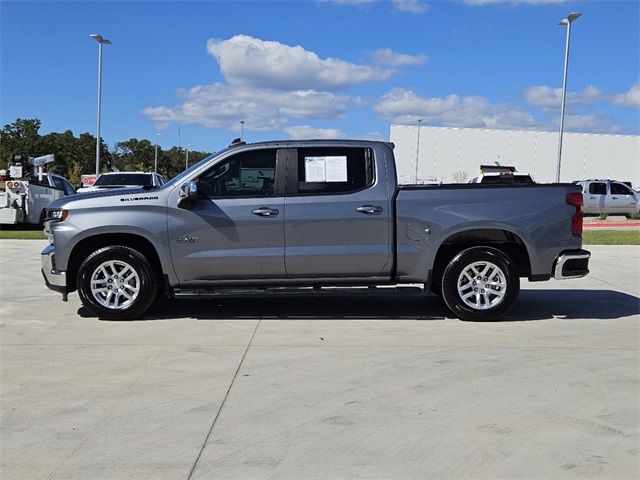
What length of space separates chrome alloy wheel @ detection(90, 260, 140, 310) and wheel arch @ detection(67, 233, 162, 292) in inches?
9.9

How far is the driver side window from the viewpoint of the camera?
297 inches

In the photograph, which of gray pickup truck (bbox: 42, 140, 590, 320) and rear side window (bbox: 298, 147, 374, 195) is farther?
rear side window (bbox: 298, 147, 374, 195)

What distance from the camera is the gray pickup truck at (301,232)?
7430 millimetres

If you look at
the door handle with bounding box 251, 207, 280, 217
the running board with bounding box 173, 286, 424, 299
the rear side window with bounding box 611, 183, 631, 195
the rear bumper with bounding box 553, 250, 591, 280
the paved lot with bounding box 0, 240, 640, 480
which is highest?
the rear side window with bounding box 611, 183, 631, 195

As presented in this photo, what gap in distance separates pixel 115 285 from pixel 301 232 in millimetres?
2134

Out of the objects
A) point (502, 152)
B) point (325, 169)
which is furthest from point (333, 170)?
point (502, 152)

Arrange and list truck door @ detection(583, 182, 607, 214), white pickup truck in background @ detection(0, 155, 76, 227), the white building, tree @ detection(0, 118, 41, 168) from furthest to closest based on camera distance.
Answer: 1. the white building
2. tree @ detection(0, 118, 41, 168)
3. truck door @ detection(583, 182, 607, 214)
4. white pickup truck in background @ detection(0, 155, 76, 227)

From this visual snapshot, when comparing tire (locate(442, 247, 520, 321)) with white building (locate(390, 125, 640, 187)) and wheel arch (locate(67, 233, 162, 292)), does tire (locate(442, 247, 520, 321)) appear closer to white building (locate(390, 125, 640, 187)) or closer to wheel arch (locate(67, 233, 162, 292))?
wheel arch (locate(67, 233, 162, 292))

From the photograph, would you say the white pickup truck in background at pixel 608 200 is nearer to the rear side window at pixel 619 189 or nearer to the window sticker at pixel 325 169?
the rear side window at pixel 619 189

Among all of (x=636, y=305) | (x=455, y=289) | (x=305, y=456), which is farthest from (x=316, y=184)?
(x=636, y=305)

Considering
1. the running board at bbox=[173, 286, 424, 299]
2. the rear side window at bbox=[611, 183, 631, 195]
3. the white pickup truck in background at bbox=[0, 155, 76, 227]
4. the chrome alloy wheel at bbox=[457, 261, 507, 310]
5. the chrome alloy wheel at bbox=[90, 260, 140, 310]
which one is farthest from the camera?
the rear side window at bbox=[611, 183, 631, 195]

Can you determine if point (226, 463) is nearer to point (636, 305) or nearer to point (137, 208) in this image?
point (137, 208)

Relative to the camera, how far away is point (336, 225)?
7426mm

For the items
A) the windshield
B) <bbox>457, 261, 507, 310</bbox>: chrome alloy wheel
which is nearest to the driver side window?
<bbox>457, 261, 507, 310</bbox>: chrome alloy wheel
